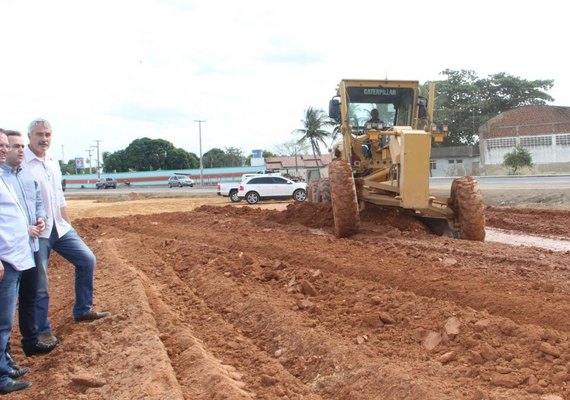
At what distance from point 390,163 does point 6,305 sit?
7.89 metres

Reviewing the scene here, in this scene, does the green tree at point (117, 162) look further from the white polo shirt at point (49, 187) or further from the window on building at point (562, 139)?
the white polo shirt at point (49, 187)

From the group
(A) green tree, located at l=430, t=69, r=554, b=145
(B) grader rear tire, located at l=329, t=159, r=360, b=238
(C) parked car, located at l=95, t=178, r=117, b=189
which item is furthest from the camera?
(C) parked car, located at l=95, t=178, r=117, b=189

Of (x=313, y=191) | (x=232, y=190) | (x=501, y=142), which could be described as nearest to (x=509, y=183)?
(x=232, y=190)

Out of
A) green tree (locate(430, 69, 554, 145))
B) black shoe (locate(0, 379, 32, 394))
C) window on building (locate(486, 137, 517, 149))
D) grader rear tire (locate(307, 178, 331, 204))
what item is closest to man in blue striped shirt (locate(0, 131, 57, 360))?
black shoe (locate(0, 379, 32, 394))

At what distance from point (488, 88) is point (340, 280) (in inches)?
2354

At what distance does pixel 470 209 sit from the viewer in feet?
31.9

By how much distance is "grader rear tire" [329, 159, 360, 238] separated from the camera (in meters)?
9.88

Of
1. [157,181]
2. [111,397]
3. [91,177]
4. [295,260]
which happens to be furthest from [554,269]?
[91,177]

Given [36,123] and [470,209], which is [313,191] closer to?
[470,209]

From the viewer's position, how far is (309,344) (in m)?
4.70

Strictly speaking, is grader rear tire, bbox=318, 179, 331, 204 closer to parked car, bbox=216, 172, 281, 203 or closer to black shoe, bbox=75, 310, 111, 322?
black shoe, bbox=75, 310, 111, 322

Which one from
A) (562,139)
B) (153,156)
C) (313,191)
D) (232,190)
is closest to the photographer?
(313,191)

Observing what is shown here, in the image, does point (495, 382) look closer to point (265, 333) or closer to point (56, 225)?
point (265, 333)

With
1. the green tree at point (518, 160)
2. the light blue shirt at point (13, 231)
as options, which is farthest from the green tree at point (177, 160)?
the light blue shirt at point (13, 231)
